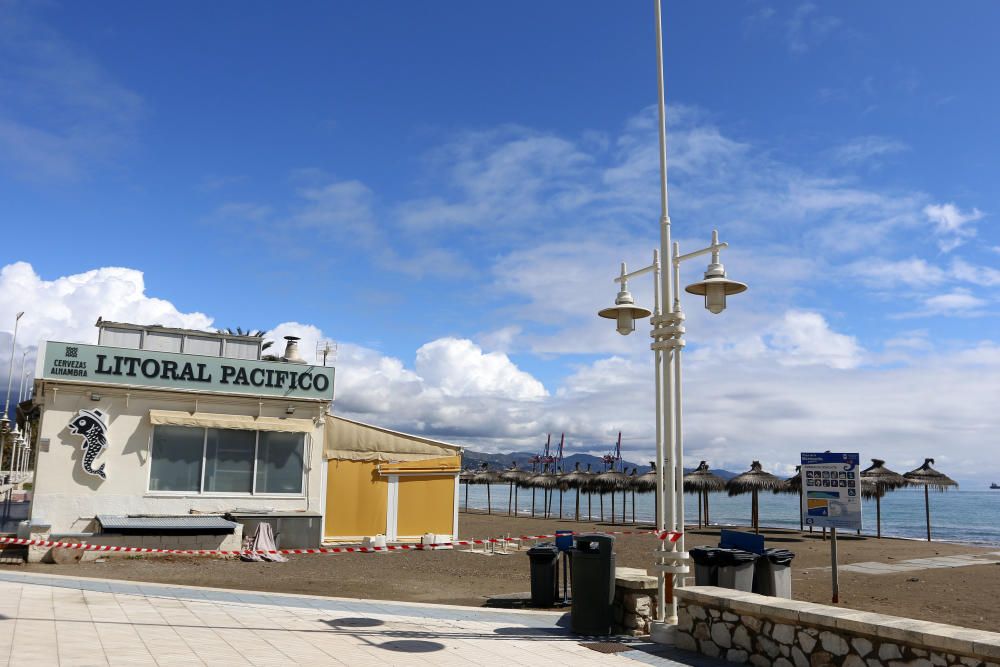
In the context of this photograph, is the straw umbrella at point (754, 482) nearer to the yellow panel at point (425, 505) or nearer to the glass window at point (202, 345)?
the yellow panel at point (425, 505)

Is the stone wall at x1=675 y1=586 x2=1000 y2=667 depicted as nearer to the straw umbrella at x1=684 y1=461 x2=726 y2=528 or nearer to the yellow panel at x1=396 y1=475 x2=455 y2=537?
the yellow panel at x1=396 y1=475 x2=455 y2=537

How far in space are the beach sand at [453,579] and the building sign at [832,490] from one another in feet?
4.39

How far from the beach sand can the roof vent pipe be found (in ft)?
19.0

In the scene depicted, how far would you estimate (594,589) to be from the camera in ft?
30.3

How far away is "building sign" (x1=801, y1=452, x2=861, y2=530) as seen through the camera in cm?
1276

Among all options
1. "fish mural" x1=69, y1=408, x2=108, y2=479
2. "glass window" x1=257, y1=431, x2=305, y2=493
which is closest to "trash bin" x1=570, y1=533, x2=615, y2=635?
"glass window" x1=257, y1=431, x2=305, y2=493

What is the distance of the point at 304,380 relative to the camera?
2083 centimetres

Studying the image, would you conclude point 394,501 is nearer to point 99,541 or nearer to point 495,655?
point 99,541

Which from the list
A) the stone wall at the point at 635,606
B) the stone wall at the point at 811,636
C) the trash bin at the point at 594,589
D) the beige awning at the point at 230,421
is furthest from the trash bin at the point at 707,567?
the beige awning at the point at 230,421

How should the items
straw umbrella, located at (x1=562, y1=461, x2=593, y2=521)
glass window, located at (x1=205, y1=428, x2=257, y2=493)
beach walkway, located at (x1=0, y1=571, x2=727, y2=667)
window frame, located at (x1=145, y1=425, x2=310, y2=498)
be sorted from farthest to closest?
straw umbrella, located at (x1=562, y1=461, x2=593, y2=521) < glass window, located at (x1=205, y1=428, x2=257, y2=493) < window frame, located at (x1=145, y1=425, x2=310, y2=498) < beach walkway, located at (x1=0, y1=571, x2=727, y2=667)

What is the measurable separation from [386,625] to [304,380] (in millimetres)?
12360

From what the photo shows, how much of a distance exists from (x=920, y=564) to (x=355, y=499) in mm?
15205

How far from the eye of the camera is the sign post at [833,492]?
41.8 feet

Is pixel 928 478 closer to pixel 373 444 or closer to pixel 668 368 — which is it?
pixel 373 444
